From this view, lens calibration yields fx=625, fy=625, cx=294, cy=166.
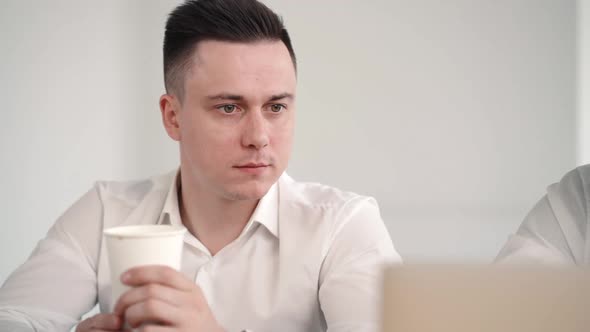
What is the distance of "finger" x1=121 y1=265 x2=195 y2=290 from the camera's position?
0.91 meters

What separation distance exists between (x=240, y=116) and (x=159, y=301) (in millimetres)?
598

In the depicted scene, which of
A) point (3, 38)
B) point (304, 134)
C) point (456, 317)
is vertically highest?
point (3, 38)

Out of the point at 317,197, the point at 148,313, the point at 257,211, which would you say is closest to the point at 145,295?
the point at 148,313

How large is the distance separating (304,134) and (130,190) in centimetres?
210

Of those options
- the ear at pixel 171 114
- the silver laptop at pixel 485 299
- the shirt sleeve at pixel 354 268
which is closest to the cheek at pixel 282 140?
the shirt sleeve at pixel 354 268

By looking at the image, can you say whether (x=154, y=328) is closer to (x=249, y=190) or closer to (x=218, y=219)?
(x=249, y=190)

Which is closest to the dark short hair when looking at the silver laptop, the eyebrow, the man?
the man

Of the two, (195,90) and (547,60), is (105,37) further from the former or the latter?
(547,60)

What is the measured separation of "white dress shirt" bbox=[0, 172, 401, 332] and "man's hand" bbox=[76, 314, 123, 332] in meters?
0.33

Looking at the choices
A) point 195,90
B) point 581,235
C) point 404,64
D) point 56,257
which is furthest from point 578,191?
point 404,64

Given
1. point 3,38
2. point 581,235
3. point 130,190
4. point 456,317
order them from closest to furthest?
1. point 456,317
2. point 581,235
3. point 130,190
4. point 3,38

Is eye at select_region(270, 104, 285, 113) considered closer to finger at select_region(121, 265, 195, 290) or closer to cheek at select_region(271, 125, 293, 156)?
cheek at select_region(271, 125, 293, 156)

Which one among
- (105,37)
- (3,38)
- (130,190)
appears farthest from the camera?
(105,37)

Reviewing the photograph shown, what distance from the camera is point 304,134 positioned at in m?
3.76
